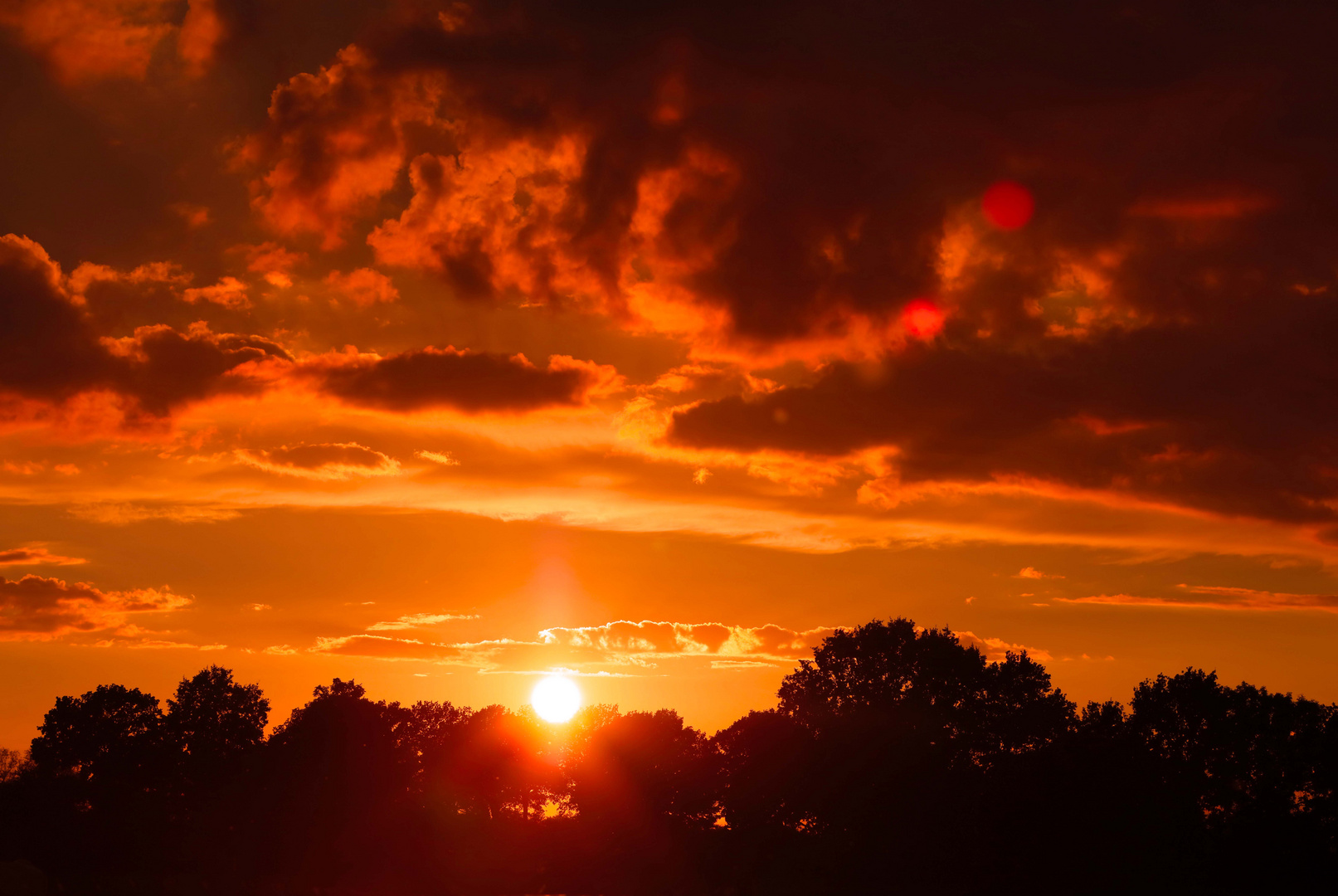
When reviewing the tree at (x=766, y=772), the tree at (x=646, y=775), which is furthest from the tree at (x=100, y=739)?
the tree at (x=766, y=772)

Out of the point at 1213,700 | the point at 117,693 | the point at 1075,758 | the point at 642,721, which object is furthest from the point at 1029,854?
the point at 117,693

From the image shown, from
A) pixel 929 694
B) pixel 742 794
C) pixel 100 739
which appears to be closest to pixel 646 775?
pixel 742 794

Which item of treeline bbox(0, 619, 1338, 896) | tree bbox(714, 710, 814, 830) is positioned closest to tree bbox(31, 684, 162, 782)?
treeline bbox(0, 619, 1338, 896)

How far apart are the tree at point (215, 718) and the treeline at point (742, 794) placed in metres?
0.29

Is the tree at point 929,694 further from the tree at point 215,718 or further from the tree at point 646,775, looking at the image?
the tree at point 215,718

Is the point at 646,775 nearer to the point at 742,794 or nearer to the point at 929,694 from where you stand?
the point at 742,794

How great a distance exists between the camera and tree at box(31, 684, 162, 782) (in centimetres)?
13425

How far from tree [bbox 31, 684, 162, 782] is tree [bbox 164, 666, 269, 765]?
344 cm

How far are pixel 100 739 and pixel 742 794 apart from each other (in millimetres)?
85916

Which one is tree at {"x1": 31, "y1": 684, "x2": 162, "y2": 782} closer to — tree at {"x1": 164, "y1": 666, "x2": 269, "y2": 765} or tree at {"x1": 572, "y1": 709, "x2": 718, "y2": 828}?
tree at {"x1": 164, "y1": 666, "x2": 269, "y2": 765}

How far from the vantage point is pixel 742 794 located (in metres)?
130

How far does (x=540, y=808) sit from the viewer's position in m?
160

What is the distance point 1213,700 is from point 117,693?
140116mm

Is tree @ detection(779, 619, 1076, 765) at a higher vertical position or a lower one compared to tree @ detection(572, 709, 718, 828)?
higher
